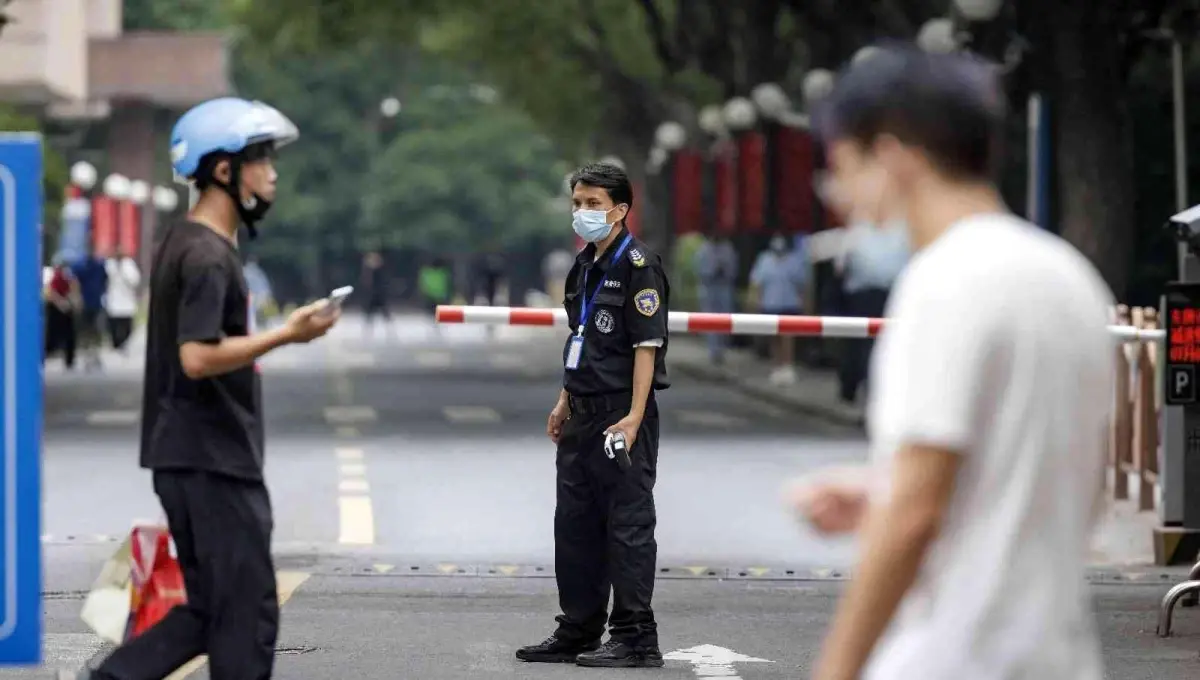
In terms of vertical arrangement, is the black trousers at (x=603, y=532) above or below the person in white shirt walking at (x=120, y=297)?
below

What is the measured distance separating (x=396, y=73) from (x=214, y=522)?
8418cm

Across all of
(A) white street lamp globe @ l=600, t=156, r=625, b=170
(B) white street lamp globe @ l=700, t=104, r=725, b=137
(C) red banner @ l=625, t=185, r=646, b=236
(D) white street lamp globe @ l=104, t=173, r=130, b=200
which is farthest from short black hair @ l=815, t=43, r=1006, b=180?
(D) white street lamp globe @ l=104, t=173, r=130, b=200

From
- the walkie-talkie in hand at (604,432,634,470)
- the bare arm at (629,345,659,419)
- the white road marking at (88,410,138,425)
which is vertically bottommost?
the white road marking at (88,410,138,425)

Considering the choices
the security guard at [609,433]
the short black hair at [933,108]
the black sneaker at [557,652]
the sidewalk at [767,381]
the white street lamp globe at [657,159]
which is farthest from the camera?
the white street lamp globe at [657,159]

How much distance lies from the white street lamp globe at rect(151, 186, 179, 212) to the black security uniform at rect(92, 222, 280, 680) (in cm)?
6837

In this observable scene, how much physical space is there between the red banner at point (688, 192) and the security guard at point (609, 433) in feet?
109

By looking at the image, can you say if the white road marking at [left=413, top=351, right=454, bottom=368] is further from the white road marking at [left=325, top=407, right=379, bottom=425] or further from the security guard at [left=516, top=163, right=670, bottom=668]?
the security guard at [left=516, top=163, right=670, bottom=668]

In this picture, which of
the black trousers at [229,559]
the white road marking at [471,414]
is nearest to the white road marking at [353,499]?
the white road marking at [471,414]

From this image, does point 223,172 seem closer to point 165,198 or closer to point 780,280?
point 780,280

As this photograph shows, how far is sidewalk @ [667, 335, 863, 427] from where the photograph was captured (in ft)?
86.7

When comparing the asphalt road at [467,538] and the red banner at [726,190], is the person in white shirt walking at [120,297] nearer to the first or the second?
the red banner at [726,190]

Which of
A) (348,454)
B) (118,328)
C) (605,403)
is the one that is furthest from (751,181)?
(605,403)

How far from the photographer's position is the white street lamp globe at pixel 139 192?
203 ft

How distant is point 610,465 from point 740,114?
2898 cm
